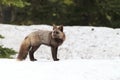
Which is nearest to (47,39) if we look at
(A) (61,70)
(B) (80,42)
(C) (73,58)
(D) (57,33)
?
(D) (57,33)

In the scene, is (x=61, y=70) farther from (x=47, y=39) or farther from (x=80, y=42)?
(x=80, y=42)

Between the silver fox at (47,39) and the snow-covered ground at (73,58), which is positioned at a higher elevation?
the silver fox at (47,39)

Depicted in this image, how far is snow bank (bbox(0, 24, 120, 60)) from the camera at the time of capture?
19188 mm

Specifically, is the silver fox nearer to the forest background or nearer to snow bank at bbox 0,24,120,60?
snow bank at bbox 0,24,120,60

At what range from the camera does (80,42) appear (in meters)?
20.7

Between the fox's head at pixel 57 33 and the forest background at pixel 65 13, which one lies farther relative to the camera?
the forest background at pixel 65 13

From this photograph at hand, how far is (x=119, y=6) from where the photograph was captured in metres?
30.7

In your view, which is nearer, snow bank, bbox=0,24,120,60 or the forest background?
snow bank, bbox=0,24,120,60

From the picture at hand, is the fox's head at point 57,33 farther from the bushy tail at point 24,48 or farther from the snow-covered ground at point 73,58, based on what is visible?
the bushy tail at point 24,48

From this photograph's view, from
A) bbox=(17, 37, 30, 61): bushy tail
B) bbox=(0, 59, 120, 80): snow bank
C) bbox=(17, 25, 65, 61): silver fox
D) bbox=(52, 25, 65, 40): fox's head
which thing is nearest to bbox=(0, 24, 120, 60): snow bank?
bbox=(17, 37, 30, 61): bushy tail

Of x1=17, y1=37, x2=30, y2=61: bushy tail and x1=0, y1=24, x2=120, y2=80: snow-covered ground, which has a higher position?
x1=17, y1=37, x2=30, y2=61: bushy tail

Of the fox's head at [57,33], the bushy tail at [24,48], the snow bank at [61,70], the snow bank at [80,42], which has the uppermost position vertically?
the fox's head at [57,33]

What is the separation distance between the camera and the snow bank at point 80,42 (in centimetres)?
1919

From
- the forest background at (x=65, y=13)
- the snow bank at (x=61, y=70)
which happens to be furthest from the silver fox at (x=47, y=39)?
the forest background at (x=65, y=13)
